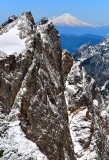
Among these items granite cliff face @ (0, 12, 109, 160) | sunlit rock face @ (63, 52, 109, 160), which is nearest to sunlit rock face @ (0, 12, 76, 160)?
granite cliff face @ (0, 12, 109, 160)

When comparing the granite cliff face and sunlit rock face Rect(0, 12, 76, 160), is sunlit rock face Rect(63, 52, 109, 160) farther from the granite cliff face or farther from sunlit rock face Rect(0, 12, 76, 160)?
sunlit rock face Rect(0, 12, 76, 160)

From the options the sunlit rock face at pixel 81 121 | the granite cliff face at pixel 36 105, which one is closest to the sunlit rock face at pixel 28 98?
the granite cliff face at pixel 36 105

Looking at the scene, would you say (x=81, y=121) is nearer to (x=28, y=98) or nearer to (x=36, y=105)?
(x=36, y=105)

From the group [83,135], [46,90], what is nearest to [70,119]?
[83,135]

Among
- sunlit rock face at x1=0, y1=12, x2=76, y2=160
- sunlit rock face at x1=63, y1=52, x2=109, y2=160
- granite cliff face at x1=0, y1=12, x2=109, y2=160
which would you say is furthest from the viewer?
sunlit rock face at x1=63, y1=52, x2=109, y2=160

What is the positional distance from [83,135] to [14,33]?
2379 centimetres

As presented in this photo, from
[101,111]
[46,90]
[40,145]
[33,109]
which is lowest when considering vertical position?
[40,145]

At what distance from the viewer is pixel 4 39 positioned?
2303 inches

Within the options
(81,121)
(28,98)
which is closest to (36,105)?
(28,98)

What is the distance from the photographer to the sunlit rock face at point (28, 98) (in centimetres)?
4306

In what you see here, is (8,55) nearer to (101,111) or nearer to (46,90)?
(46,90)

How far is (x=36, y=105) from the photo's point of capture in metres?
52.8

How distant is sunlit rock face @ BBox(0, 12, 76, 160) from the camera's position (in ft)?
141

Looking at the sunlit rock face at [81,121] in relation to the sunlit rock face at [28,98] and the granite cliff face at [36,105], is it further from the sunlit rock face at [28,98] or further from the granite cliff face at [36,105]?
the sunlit rock face at [28,98]
